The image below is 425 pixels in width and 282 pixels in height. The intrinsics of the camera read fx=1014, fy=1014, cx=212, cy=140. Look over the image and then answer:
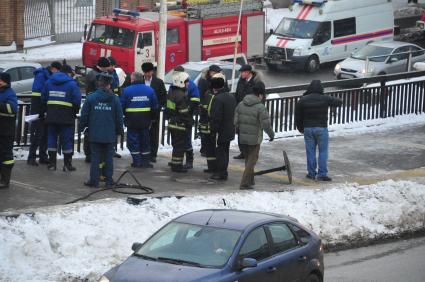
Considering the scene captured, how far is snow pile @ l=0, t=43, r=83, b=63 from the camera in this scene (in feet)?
128

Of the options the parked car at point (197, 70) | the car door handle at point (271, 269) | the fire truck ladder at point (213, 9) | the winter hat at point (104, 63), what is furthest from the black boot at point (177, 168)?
the fire truck ladder at point (213, 9)

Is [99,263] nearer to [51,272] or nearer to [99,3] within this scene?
[51,272]

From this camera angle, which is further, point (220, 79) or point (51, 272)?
point (220, 79)

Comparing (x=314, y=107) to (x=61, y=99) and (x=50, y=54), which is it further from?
(x=50, y=54)

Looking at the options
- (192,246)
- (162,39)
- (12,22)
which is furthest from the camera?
(12,22)

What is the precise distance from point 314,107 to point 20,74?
12651 mm

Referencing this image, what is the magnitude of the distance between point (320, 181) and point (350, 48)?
21974 millimetres

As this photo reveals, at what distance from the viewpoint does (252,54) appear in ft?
124

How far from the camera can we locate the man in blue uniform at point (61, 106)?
16.2 m

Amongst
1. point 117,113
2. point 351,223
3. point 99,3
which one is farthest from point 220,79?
point 99,3

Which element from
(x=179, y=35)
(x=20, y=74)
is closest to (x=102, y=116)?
(x=20, y=74)

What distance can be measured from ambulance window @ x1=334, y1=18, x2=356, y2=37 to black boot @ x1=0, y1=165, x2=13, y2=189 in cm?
2517

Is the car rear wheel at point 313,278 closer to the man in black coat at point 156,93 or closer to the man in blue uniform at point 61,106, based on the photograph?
the man in blue uniform at point 61,106

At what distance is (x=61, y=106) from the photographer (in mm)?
16234
